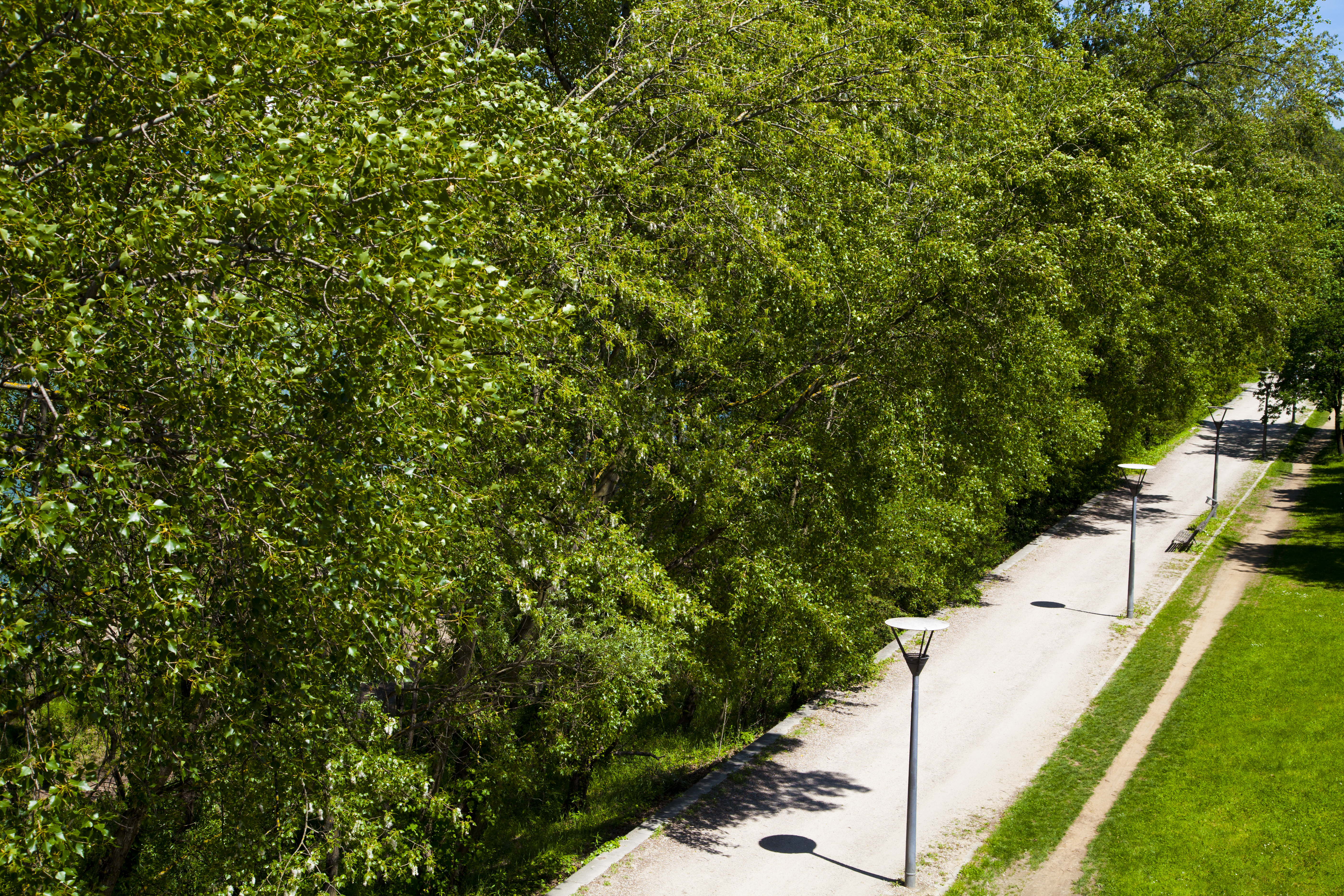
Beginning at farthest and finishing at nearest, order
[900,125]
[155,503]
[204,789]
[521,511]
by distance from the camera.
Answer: [900,125]
[521,511]
[204,789]
[155,503]

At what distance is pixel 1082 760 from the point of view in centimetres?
1480

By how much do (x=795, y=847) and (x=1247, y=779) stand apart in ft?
20.7

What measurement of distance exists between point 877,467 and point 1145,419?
21.1 meters

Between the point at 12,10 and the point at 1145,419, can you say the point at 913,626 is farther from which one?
the point at 1145,419

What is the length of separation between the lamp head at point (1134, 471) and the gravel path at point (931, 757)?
2.43m

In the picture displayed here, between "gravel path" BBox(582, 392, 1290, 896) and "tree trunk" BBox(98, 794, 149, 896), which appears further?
"gravel path" BBox(582, 392, 1290, 896)

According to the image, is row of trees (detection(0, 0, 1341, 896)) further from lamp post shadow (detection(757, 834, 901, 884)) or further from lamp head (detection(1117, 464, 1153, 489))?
lamp post shadow (detection(757, 834, 901, 884))

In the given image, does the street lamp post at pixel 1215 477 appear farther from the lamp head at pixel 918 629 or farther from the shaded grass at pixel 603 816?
the lamp head at pixel 918 629

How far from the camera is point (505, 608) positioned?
11000 millimetres

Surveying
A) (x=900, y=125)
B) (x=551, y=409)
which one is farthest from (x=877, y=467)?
(x=900, y=125)

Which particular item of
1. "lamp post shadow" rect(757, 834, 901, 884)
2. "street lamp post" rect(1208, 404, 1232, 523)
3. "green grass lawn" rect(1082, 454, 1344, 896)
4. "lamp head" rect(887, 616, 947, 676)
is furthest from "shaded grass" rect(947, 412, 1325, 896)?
"street lamp post" rect(1208, 404, 1232, 523)

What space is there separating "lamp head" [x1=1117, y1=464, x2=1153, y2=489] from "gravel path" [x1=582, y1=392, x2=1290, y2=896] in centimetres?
243

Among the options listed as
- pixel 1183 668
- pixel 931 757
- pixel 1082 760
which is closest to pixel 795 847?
pixel 931 757

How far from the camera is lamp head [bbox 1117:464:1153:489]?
20.2 m
